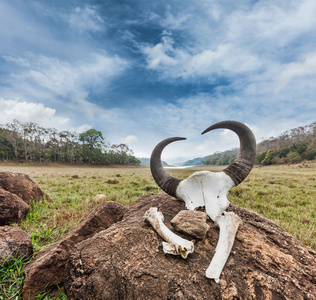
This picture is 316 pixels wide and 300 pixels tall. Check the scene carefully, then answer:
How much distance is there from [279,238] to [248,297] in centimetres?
103

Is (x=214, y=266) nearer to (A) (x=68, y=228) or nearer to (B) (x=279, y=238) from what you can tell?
(B) (x=279, y=238)

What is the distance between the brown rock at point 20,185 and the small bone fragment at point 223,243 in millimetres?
4736

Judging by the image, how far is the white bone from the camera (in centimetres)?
213

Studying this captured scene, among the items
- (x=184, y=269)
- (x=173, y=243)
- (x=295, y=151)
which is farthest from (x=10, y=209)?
(x=295, y=151)

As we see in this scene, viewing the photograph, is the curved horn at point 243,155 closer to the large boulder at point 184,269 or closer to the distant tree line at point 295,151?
the large boulder at point 184,269

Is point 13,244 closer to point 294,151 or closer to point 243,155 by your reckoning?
point 243,155

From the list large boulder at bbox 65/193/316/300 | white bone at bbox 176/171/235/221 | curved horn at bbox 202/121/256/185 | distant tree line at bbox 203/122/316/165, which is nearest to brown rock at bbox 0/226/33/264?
large boulder at bbox 65/193/316/300

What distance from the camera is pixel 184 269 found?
4.25 feet

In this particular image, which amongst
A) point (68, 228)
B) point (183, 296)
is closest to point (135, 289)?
point (183, 296)

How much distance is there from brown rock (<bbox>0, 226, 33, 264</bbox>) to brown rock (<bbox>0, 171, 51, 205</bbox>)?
2496 mm

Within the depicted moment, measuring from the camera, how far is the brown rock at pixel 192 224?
160cm

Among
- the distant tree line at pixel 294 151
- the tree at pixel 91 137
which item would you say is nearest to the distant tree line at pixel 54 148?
the tree at pixel 91 137

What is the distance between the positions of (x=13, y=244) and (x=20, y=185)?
9.62 ft

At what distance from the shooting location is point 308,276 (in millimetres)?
1355
